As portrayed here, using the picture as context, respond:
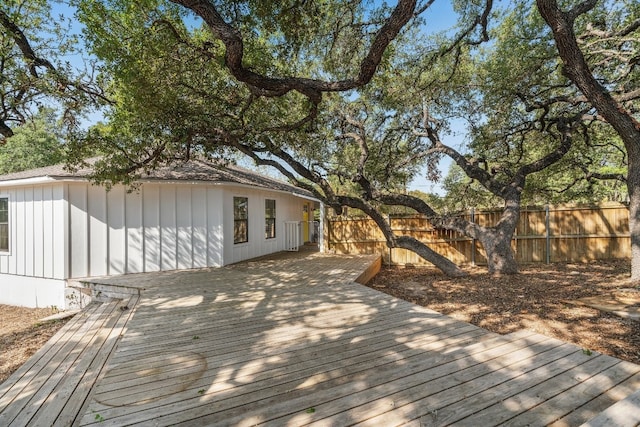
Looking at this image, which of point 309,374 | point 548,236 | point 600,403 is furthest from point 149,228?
point 548,236

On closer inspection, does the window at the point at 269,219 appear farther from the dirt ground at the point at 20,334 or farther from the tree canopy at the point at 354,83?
the dirt ground at the point at 20,334

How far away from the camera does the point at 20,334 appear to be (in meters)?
5.33

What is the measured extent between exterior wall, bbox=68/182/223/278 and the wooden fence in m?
5.99

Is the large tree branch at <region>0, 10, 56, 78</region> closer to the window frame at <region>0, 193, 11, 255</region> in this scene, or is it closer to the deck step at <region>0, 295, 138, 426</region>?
the window frame at <region>0, 193, 11, 255</region>

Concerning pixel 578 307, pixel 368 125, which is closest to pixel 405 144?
pixel 368 125

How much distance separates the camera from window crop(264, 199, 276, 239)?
1035 cm

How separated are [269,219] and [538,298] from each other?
26.1 ft

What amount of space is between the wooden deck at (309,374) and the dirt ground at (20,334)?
83 centimetres

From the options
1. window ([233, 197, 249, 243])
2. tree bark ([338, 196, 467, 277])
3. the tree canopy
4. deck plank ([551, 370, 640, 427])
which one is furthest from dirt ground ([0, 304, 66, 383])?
tree bark ([338, 196, 467, 277])

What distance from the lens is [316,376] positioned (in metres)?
2.52

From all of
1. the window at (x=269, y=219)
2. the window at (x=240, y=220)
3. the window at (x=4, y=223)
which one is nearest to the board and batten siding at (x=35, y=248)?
the window at (x=4, y=223)

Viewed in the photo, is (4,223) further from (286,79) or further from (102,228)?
(286,79)

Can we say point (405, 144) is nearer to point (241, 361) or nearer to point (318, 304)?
point (318, 304)

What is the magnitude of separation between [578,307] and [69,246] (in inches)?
403
